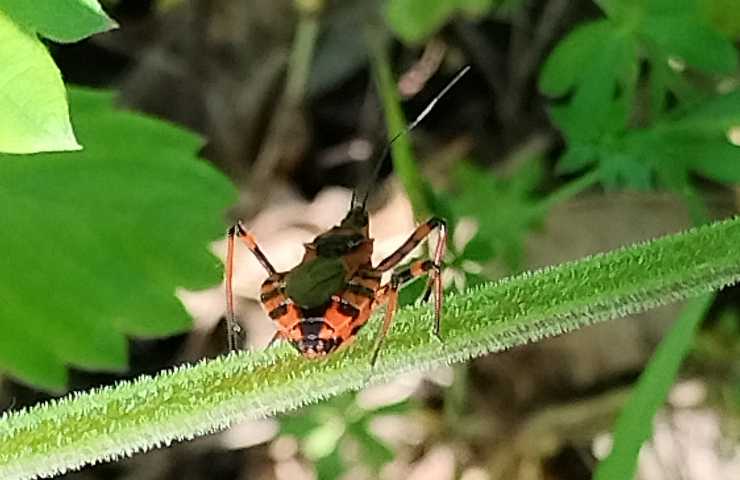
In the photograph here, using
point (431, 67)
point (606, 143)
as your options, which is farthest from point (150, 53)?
point (606, 143)

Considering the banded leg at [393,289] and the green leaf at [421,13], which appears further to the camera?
the green leaf at [421,13]

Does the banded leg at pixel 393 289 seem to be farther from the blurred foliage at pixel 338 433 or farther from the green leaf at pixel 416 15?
the green leaf at pixel 416 15

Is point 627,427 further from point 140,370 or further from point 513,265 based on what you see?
point 140,370

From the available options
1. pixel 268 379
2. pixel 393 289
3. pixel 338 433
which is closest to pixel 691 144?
pixel 393 289

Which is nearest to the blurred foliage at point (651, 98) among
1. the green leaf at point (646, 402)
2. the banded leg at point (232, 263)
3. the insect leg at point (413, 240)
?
the green leaf at point (646, 402)

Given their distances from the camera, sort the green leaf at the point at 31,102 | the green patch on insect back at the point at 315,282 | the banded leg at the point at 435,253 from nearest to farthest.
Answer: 1. the green leaf at the point at 31,102
2. the green patch on insect back at the point at 315,282
3. the banded leg at the point at 435,253

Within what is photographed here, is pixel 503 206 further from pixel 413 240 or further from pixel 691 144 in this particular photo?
pixel 413 240
